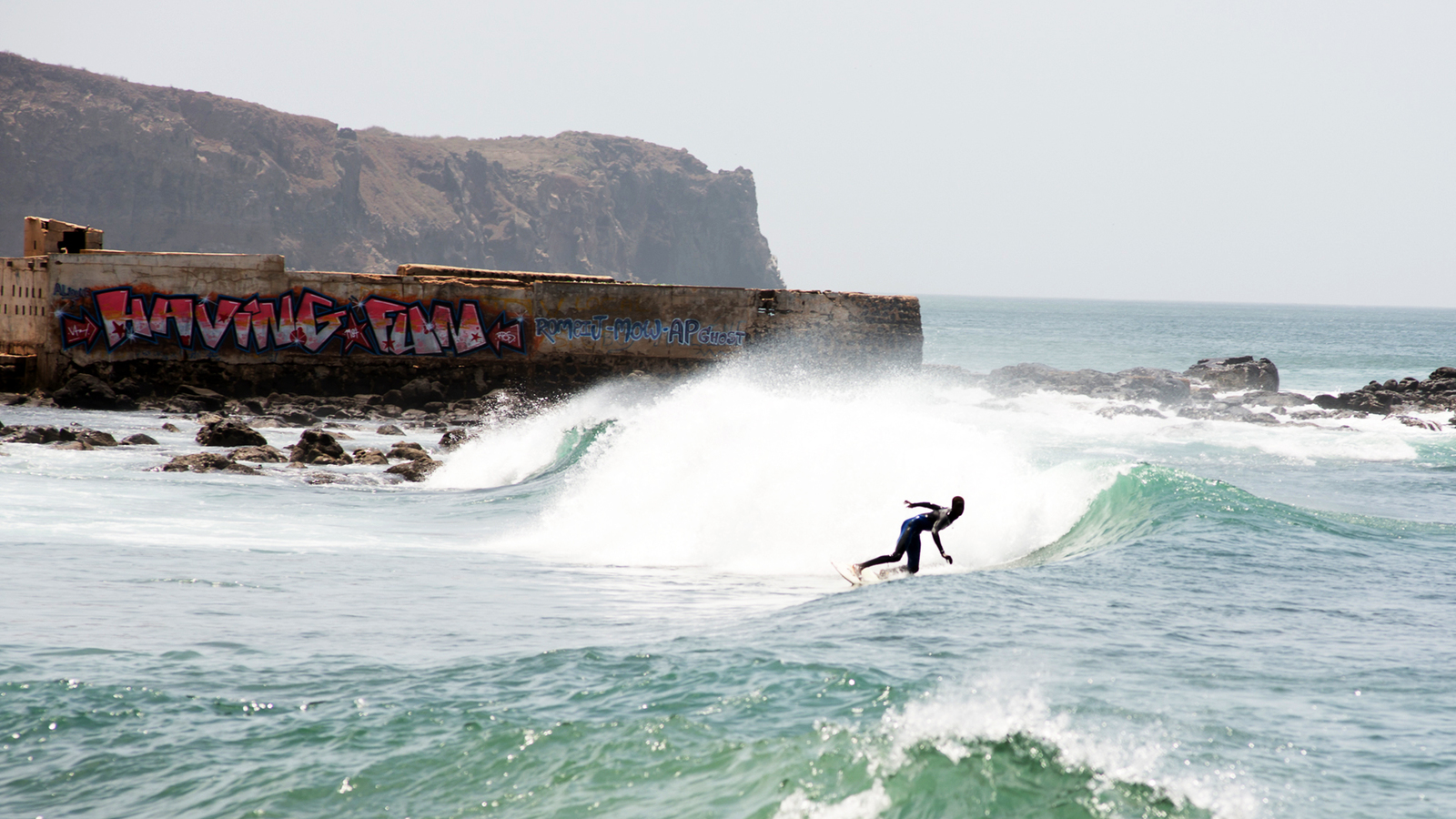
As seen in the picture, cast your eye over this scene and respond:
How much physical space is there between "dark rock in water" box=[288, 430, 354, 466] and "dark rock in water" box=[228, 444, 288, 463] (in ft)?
0.56

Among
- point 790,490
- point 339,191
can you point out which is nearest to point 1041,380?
point 790,490

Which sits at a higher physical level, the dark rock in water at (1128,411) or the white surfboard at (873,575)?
the white surfboard at (873,575)

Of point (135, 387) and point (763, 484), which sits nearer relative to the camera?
point (763, 484)

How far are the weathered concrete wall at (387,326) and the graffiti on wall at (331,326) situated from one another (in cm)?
3

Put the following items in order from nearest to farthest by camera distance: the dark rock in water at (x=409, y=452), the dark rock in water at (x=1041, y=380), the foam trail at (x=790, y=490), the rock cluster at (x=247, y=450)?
the foam trail at (x=790, y=490) → the rock cluster at (x=247, y=450) → the dark rock in water at (x=409, y=452) → the dark rock in water at (x=1041, y=380)

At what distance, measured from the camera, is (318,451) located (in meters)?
17.0

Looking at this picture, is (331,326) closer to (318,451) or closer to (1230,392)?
(318,451)

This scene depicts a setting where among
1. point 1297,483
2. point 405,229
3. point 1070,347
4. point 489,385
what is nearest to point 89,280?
point 489,385

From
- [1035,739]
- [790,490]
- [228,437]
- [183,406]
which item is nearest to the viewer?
[1035,739]

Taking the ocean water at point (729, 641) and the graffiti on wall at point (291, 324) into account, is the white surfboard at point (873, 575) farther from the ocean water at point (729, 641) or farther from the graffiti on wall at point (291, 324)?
the graffiti on wall at point (291, 324)

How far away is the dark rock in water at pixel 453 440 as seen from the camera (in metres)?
19.2

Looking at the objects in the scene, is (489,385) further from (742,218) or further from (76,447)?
(742,218)

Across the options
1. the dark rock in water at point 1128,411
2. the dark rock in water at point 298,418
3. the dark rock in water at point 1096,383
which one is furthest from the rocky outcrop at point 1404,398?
the dark rock in water at point 298,418

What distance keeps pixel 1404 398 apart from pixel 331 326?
2949 cm
